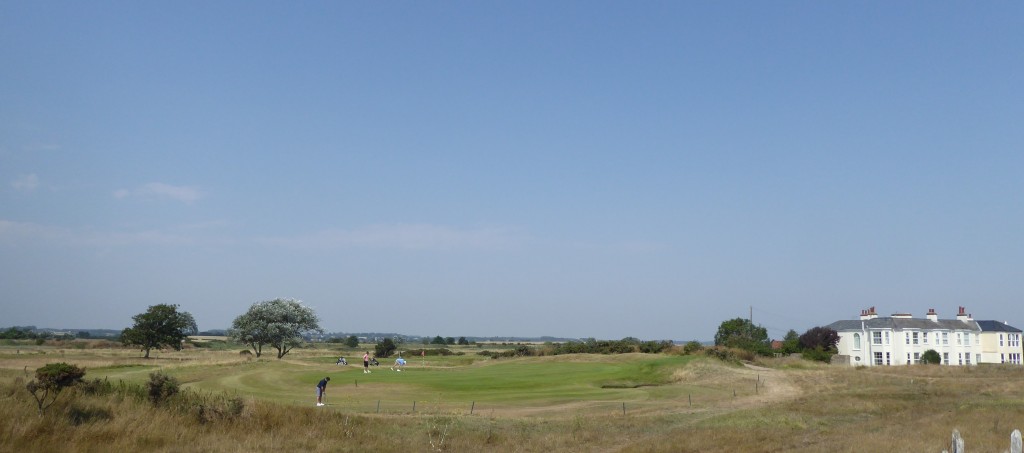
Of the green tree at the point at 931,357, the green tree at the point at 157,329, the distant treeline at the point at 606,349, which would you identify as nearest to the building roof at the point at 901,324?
the green tree at the point at 931,357

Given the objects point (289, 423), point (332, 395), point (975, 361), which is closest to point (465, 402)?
point (332, 395)

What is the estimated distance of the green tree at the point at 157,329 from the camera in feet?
294

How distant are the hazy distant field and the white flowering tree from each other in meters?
26.4

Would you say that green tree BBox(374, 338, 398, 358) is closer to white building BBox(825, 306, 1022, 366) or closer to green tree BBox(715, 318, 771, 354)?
green tree BBox(715, 318, 771, 354)

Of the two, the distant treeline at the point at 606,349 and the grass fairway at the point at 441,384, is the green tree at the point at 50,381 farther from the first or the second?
the distant treeline at the point at 606,349

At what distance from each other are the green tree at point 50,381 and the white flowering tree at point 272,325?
6984cm

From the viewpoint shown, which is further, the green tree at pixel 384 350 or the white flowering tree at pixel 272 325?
the green tree at pixel 384 350

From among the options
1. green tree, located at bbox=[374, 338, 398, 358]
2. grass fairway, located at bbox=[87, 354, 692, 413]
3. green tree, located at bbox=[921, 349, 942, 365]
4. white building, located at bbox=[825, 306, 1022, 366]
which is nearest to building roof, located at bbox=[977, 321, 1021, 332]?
white building, located at bbox=[825, 306, 1022, 366]

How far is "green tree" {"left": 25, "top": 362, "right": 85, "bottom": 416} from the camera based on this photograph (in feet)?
60.4

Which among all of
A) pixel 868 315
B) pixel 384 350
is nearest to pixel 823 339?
pixel 868 315

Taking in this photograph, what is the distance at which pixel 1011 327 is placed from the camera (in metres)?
97.8

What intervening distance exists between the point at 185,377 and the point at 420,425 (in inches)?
1223

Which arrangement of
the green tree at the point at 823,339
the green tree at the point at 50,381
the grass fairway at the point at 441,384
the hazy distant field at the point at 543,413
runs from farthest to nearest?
the green tree at the point at 823,339 < the grass fairway at the point at 441,384 < the hazy distant field at the point at 543,413 < the green tree at the point at 50,381

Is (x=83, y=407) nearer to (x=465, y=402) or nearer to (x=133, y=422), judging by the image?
(x=133, y=422)
